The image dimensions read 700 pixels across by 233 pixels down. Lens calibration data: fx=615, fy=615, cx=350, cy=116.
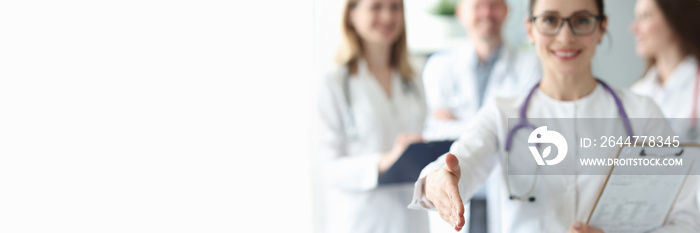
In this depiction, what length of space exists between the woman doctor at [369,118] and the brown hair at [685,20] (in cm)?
53

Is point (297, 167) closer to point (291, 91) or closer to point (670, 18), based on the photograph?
point (291, 91)

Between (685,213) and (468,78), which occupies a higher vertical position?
(468,78)

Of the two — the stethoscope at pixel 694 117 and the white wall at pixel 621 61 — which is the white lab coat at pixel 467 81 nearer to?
the white wall at pixel 621 61

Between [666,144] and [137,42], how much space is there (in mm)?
816

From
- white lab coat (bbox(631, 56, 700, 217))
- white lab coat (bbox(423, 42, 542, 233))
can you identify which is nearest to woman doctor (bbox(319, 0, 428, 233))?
white lab coat (bbox(423, 42, 542, 233))

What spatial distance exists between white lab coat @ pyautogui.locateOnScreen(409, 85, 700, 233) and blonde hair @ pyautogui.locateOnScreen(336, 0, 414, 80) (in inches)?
17.8

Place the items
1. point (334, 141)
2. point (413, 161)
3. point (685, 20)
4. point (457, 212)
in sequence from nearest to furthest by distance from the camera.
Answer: point (457, 212)
point (413, 161)
point (334, 141)
point (685, 20)

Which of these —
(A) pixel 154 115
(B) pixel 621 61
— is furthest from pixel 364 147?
(B) pixel 621 61

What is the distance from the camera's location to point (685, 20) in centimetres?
127

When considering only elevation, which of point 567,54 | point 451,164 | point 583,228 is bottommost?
point 583,228

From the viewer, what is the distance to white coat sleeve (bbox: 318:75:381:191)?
1.13 metres

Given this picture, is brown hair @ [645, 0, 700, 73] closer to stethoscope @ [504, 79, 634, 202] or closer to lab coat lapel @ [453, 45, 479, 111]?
lab coat lapel @ [453, 45, 479, 111]

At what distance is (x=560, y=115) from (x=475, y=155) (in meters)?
0.13

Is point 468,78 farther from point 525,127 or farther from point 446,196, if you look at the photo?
point 446,196
